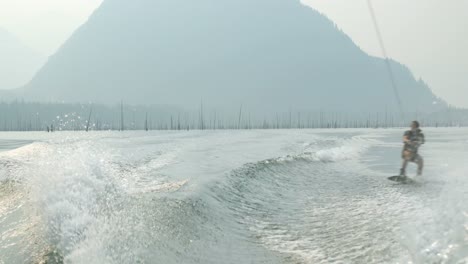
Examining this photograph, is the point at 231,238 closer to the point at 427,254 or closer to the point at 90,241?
the point at 90,241

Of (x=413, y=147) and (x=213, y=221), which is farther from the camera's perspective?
(x=413, y=147)

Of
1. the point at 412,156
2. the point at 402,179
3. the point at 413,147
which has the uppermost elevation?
the point at 413,147

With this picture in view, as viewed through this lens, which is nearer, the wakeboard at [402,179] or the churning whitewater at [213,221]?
the churning whitewater at [213,221]

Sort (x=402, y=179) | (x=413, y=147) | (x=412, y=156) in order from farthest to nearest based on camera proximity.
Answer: (x=413, y=147) < (x=412, y=156) < (x=402, y=179)

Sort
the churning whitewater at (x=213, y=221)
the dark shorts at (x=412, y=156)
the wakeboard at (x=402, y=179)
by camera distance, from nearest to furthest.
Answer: the churning whitewater at (x=213, y=221) → the wakeboard at (x=402, y=179) → the dark shorts at (x=412, y=156)

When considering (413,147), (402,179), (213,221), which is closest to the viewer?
(213,221)

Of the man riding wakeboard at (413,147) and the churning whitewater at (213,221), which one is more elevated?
the man riding wakeboard at (413,147)

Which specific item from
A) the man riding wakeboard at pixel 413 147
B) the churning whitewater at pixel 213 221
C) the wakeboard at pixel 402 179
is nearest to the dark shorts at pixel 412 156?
the man riding wakeboard at pixel 413 147

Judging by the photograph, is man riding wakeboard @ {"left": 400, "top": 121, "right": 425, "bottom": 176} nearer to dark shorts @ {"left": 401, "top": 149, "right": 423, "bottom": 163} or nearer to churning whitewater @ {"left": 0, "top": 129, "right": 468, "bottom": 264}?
dark shorts @ {"left": 401, "top": 149, "right": 423, "bottom": 163}

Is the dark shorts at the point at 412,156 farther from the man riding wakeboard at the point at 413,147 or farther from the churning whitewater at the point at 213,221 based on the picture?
the churning whitewater at the point at 213,221

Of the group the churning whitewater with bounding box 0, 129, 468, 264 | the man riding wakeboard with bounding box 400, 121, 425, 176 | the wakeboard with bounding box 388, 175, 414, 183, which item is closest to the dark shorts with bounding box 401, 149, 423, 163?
the man riding wakeboard with bounding box 400, 121, 425, 176

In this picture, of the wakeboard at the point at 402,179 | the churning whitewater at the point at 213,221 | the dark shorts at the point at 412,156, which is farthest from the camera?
the dark shorts at the point at 412,156

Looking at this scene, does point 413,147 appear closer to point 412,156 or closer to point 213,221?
point 412,156

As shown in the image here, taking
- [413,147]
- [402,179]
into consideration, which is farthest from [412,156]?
[402,179]
